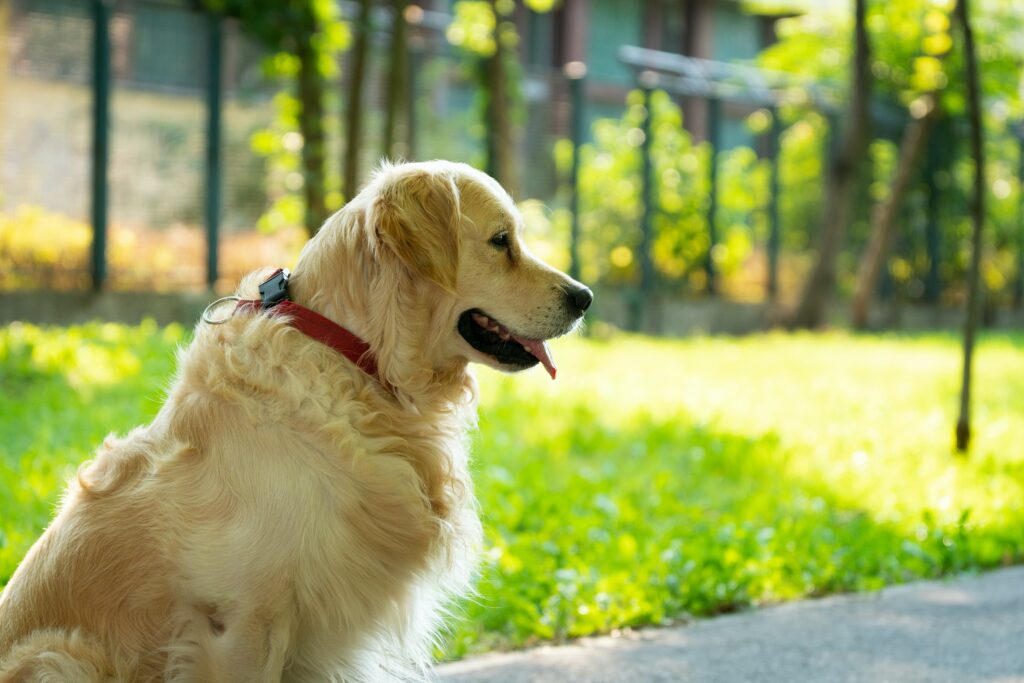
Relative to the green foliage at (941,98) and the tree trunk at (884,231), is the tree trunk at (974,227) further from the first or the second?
the tree trunk at (884,231)

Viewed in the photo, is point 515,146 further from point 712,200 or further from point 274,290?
point 274,290

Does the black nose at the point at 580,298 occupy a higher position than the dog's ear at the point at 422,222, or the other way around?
the dog's ear at the point at 422,222

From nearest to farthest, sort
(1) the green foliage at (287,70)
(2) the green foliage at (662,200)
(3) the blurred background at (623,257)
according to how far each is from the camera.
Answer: (3) the blurred background at (623,257) < (1) the green foliage at (287,70) < (2) the green foliage at (662,200)

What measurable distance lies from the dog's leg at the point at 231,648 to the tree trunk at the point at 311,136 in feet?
31.9

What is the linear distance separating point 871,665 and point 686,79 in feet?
48.8

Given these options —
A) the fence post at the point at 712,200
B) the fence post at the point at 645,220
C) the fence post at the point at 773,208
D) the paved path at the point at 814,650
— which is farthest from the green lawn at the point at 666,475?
the fence post at the point at 773,208

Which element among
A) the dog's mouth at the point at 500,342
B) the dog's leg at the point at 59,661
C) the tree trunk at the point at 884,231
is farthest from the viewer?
the tree trunk at the point at 884,231

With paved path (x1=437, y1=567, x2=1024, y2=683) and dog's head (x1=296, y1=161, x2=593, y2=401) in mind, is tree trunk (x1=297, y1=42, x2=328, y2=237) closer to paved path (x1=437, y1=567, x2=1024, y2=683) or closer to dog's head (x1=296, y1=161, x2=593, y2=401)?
paved path (x1=437, y1=567, x2=1024, y2=683)

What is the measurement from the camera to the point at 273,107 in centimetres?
1201

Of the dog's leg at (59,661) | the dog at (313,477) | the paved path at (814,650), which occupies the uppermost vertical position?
the dog at (313,477)

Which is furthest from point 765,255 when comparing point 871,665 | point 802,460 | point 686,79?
point 871,665

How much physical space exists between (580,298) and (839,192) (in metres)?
13.3

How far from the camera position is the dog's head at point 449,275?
289cm

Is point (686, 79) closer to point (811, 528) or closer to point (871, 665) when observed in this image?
point (811, 528)
